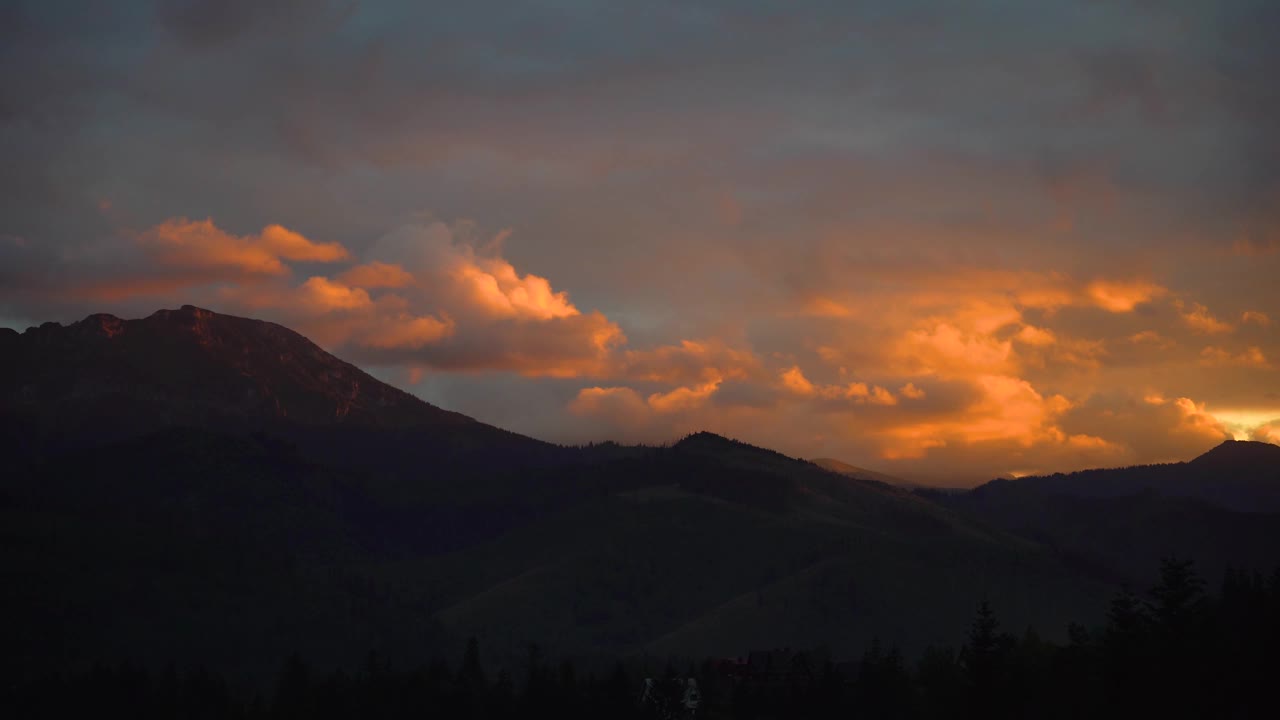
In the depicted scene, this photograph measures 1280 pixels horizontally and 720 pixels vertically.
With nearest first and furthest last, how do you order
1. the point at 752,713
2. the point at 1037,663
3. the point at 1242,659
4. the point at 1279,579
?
the point at 1242,659 → the point at 1279,579 → the point at 1037,663 → the point at 752,713

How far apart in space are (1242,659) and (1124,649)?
9.37 meters

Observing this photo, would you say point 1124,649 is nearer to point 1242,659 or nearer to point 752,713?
point 1242,659

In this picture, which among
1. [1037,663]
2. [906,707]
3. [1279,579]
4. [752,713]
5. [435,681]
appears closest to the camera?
[1279,579]

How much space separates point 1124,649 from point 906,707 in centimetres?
7242

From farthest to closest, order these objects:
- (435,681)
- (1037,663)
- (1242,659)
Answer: (435,681)
(1037,663)
(1242,659)

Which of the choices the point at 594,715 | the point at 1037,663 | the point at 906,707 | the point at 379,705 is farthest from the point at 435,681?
the point at 1037,663

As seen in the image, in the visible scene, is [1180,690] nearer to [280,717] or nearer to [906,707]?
[906,707]

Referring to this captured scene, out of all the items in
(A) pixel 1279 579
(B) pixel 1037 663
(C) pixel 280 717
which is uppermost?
(A) pixel 1279 579

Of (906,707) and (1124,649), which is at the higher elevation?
(1124,649)

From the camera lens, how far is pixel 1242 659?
89938 mm

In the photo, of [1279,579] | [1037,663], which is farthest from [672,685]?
[1279,579]

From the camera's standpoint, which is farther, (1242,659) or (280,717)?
(280,717)

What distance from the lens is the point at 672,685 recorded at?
18138 cm

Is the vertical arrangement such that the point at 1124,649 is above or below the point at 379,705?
above
